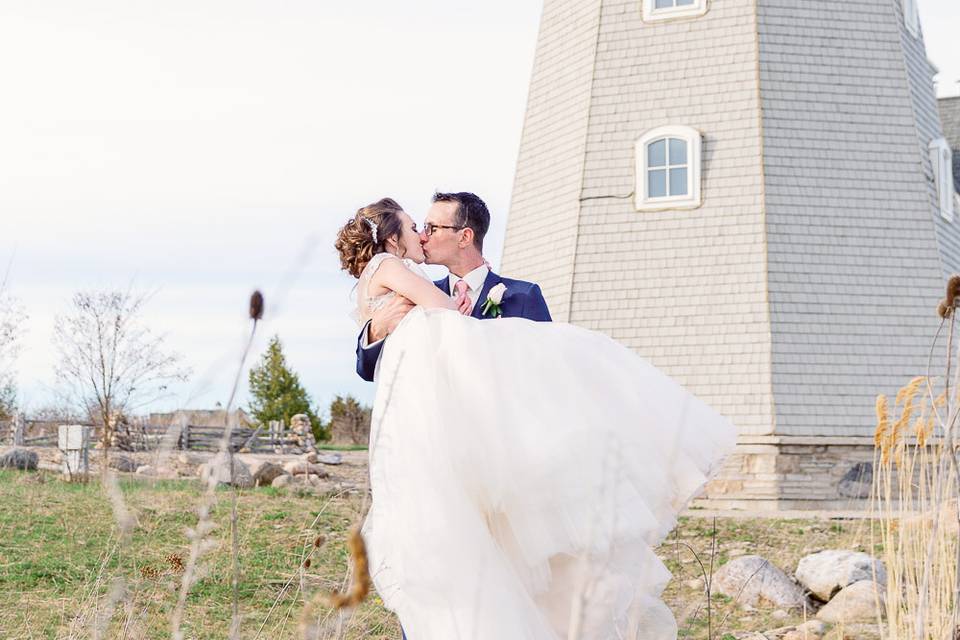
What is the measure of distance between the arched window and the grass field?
17.0 ft

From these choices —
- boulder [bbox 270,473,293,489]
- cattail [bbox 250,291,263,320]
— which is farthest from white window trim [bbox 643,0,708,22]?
cattail [bbox 250,291,263,320]

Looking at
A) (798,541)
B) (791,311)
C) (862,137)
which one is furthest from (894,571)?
(862,137)

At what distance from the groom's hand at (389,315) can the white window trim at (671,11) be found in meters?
10.6

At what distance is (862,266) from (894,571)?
9064 millimetres

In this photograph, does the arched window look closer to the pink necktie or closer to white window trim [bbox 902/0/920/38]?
white window trim [bbox 902/0/920/38]

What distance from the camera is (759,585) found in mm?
7742

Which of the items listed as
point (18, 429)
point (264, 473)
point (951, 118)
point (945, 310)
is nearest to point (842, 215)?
point (264, 473)

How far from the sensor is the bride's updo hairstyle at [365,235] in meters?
4.13

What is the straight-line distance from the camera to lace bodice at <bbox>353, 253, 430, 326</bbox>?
401cm

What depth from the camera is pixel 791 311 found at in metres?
12.8

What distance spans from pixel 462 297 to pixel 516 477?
1.04 metres

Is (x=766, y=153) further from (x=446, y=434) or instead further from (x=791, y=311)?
(x=446, y=434)

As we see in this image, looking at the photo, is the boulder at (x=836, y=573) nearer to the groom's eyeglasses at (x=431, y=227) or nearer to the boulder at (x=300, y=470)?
the groom's eyeglasses at (x=431, y=227)

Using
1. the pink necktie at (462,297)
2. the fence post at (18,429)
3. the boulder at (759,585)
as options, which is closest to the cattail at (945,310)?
the pink necktie at (462,297)
